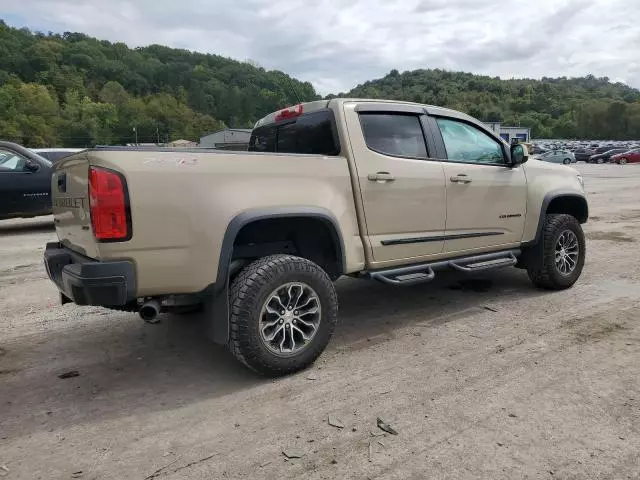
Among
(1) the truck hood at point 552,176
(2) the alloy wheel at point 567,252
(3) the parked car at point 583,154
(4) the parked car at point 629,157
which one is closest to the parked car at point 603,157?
(3) the parked car at point 583,154

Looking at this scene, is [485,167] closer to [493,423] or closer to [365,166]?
[365,166]

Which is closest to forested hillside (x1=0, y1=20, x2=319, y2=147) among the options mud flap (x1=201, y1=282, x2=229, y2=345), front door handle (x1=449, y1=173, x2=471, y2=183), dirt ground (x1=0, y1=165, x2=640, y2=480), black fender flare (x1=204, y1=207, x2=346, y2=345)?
front door handle (x1=449, y1=173, x2=471, y2=183)

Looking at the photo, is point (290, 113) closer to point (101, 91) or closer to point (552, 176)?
point (552, 176)

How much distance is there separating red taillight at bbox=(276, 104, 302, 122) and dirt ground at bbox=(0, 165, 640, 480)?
189 cm

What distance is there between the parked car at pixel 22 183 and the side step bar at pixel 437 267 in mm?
8075

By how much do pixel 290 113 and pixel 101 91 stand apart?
103844 millimetres

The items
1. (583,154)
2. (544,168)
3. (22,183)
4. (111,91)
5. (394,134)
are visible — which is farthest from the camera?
(111,91)

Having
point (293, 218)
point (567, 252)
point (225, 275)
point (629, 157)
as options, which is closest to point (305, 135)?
point (293, 218)

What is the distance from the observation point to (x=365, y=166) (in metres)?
3.92

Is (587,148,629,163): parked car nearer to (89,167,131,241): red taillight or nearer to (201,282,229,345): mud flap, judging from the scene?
(201,282,229,345): mud flap

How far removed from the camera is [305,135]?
4.28 meters

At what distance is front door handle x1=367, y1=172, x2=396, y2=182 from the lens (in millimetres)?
3934

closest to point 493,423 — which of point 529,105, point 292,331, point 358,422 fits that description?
point 358,422

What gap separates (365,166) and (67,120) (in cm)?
10222
